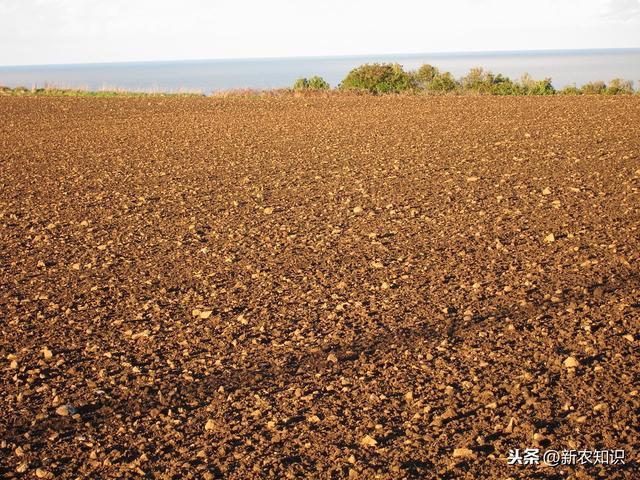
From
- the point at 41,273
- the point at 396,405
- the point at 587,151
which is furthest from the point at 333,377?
the point at 587,151

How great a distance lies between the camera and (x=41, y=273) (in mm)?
8008

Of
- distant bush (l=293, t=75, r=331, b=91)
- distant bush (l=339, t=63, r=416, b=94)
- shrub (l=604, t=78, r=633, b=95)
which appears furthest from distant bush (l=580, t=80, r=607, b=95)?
distant bush (l=293, t=75, r=331, b=91)

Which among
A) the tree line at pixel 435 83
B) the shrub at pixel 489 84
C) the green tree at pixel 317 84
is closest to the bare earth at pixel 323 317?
the shrub at pixel 489 84

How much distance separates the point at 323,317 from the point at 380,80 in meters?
27.9

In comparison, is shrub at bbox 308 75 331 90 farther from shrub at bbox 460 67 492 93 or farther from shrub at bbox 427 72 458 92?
shrub at bbox 460 67 492 93

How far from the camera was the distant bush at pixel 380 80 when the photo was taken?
106 feet

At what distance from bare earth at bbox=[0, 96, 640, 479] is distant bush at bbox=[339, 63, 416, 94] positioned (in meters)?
18.7

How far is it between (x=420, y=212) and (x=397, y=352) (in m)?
4.63

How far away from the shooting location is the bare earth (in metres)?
4.48

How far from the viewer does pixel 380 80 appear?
109 feet

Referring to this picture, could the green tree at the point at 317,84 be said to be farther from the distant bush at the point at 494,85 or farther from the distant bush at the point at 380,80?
the distant bush at the point at 494,85

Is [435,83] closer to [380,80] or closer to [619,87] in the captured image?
[380,80]

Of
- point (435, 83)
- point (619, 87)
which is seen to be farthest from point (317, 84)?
point (619, 87)

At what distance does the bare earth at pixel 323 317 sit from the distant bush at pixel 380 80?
1872cm
